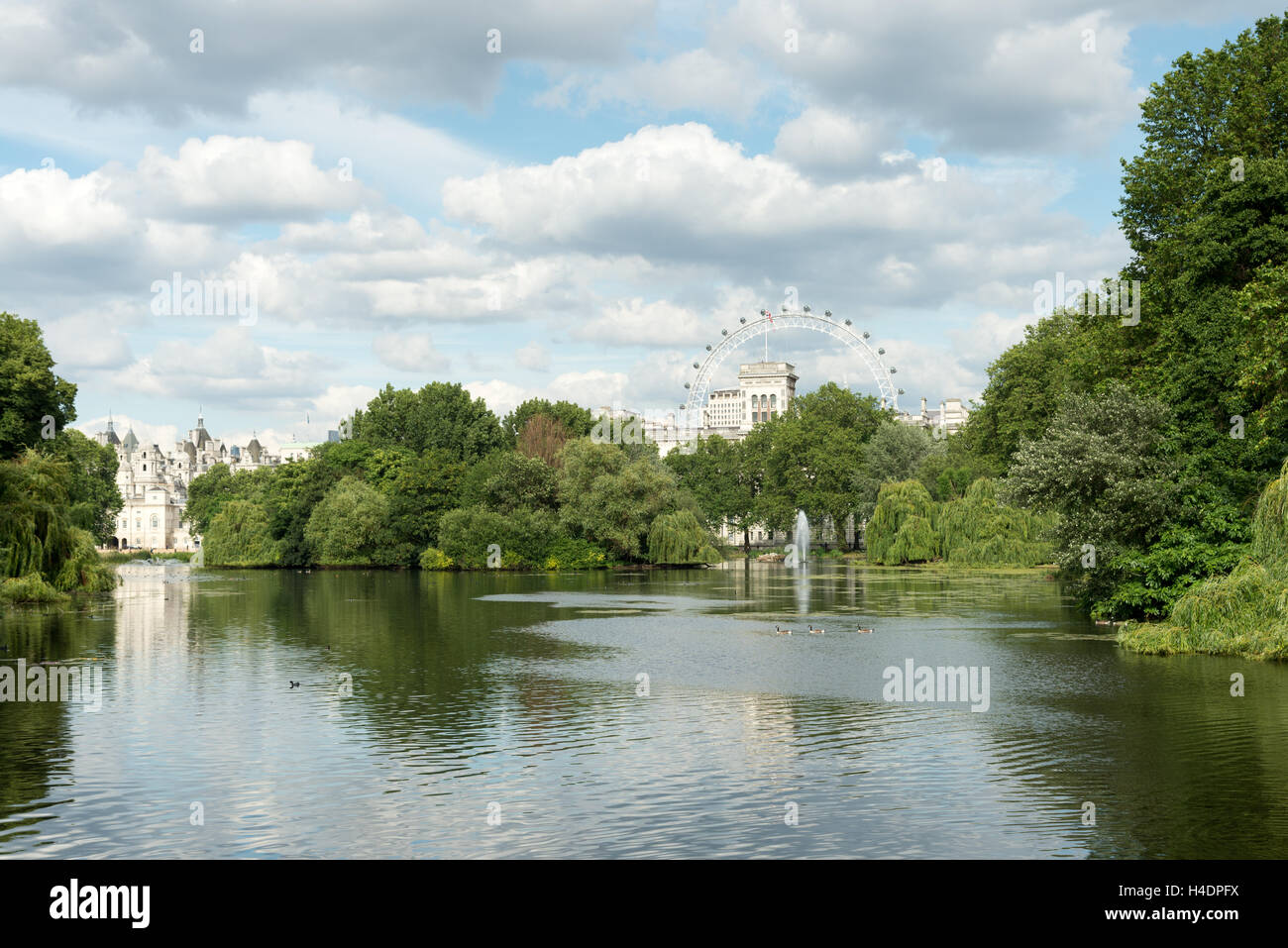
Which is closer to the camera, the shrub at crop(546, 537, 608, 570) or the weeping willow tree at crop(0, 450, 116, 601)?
the weeping willow tree at crop(0, 450, 116, 601)

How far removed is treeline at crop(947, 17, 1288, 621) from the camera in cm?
3172

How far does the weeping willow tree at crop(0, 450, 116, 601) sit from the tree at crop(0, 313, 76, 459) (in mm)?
8149

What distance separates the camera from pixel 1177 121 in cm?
4156

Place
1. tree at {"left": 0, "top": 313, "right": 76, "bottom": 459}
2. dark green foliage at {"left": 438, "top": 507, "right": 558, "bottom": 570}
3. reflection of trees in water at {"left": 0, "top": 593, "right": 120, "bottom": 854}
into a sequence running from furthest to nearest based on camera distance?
dark green foliage at {"left": 438, "top": 507, "right": 558, "bottom": 570}, tree at {"left": 0, "top": 313, "right": 76, "bottom": 459}, reflection of trees in water at {"left": 0, "top": 593, "right": 120, "bottom": 854}

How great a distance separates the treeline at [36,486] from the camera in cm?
4359

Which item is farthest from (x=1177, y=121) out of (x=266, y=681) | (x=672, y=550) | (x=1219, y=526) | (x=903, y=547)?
(x=672, y=550)

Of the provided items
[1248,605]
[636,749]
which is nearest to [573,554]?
[1248,605]

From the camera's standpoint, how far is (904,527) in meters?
87.4

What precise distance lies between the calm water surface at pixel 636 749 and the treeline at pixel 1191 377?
11.2 ft

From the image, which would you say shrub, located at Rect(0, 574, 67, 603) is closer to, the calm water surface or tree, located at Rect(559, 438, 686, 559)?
the calm water surface

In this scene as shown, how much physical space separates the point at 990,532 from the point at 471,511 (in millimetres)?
42431

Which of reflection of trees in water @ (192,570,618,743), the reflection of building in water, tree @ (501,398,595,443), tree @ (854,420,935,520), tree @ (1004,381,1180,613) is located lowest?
reflection of trees in water @ (192,570,618,743)

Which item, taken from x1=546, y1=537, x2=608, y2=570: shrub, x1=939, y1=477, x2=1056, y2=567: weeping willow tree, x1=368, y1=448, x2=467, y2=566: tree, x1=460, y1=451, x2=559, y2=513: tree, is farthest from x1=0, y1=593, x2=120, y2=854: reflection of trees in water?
x1=368, y1=448, x2=467, y2=566: tree

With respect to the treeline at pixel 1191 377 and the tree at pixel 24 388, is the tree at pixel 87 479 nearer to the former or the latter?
the tree at pixel 24 388
